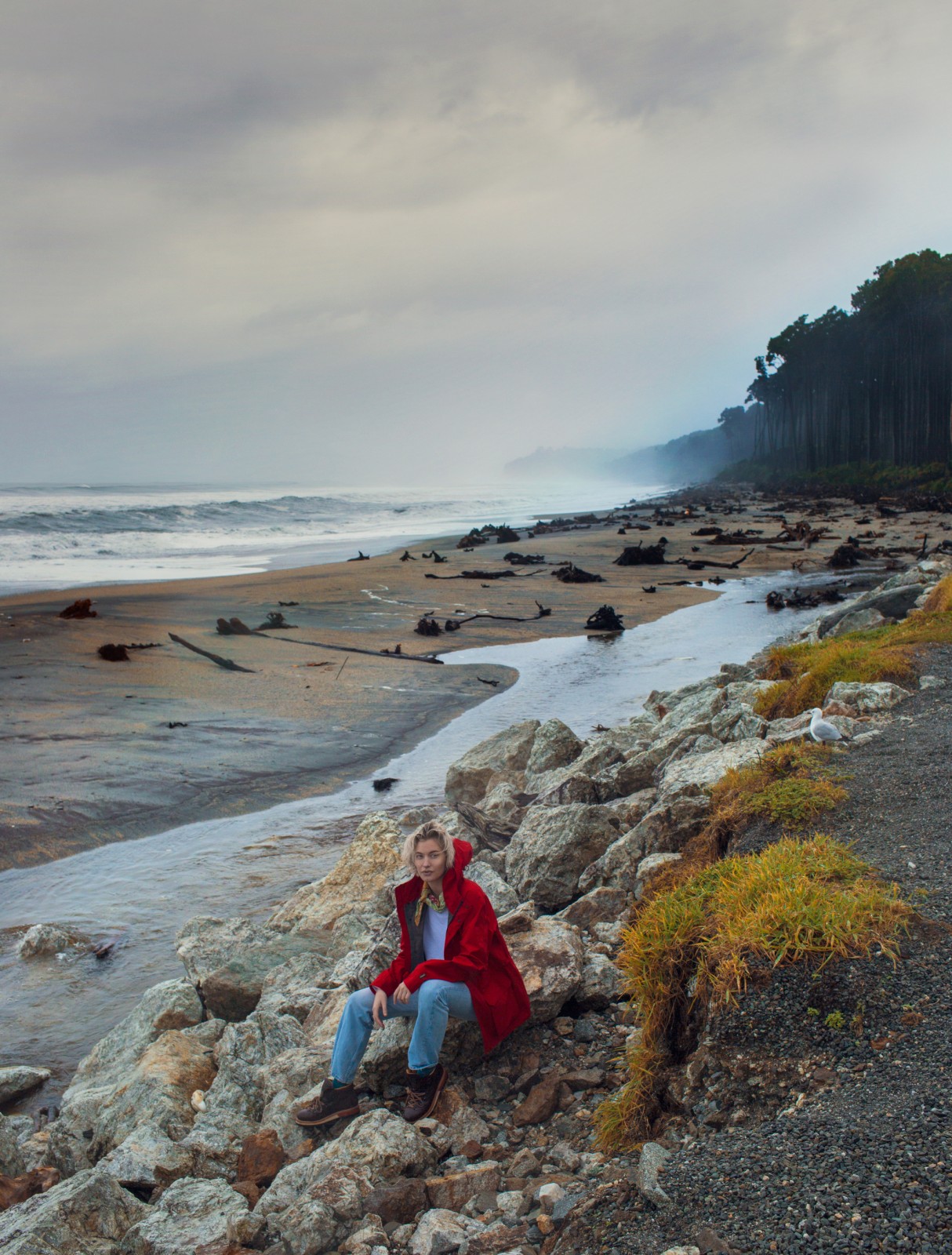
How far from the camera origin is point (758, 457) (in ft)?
338

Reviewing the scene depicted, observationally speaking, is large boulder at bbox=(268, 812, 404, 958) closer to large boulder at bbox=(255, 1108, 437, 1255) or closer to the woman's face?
the woman's face

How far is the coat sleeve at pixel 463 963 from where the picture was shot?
347 centimetres

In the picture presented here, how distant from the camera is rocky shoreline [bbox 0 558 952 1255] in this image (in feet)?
8.75

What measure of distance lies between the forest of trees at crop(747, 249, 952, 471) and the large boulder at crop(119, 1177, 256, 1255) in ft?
186

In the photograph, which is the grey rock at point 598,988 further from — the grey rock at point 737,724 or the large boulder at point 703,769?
the grey rock at point 737,724

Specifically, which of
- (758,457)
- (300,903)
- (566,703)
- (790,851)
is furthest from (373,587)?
(758,457)

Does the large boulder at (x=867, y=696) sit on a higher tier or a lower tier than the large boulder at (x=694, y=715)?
higher

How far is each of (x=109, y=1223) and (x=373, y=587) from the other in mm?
17879

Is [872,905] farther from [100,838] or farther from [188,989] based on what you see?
[100,838]

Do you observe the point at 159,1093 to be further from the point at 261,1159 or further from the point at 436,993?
the point at 436,993

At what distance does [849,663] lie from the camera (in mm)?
6883

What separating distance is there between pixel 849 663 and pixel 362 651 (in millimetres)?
8405

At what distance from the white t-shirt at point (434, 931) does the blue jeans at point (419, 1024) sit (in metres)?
0.25

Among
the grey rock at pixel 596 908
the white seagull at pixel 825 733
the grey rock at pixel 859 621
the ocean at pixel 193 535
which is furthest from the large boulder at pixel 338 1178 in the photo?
the ocean at pixel 193 535
